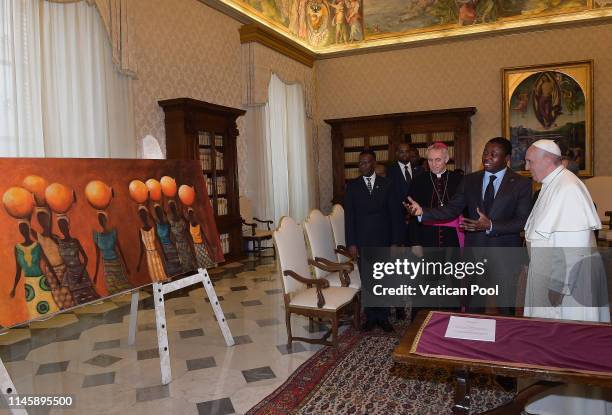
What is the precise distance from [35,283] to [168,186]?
1.58m

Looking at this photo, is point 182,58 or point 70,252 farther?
point 182,58

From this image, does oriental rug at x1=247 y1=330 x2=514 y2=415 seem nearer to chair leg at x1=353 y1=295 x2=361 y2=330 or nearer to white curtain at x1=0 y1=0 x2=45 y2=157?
chair leg at x1=353 y1=295 x2=361 y2=330

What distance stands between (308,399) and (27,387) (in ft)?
7.56

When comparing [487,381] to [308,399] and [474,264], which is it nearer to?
[474,264]

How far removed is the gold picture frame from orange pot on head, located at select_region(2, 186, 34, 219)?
1096cm

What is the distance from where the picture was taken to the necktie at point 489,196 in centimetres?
407

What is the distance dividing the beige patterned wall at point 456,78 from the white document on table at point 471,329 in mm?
9997

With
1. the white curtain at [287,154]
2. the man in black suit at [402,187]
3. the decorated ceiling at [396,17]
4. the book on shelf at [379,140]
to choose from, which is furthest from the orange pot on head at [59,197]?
the book on shelf at [379,140]

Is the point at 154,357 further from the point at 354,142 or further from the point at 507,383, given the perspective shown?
the point at 354,142

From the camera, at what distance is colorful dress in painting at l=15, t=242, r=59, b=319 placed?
120 inches

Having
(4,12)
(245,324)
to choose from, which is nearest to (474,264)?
(245,324)

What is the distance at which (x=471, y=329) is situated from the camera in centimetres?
258
